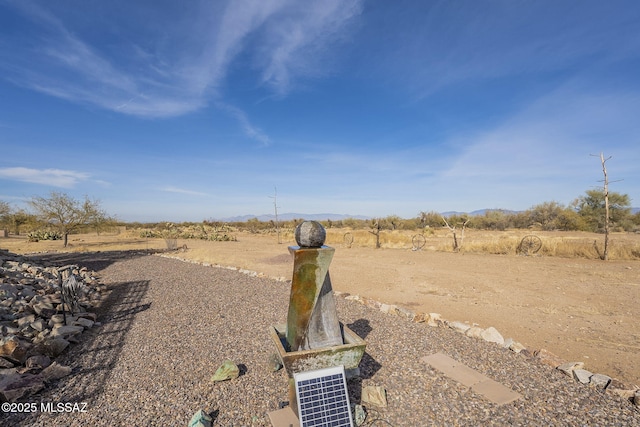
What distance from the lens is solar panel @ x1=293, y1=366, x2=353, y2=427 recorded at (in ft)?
9.04

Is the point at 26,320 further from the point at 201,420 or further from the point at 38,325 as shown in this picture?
the point at 201,420

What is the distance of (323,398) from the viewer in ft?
9.31

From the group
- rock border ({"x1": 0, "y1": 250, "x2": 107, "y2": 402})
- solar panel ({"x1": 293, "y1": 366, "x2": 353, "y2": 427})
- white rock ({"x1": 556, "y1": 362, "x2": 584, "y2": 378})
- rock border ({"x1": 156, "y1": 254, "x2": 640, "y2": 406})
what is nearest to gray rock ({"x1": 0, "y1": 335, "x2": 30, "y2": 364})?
rock border ({"x1": 0, "y1": 250, "x2": 107, "y2": 402})

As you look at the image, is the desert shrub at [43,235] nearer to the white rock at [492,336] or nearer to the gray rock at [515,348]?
the white rock at [492,336]

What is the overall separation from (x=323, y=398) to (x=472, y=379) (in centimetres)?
237

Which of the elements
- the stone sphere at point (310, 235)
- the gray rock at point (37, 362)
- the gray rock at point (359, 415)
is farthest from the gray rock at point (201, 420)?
the gray rock at point (37, 362)

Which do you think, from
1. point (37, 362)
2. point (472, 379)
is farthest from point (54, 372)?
point (472, 379)

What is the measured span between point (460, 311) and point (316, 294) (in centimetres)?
602

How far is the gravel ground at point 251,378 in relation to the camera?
334cm

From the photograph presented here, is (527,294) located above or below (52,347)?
below

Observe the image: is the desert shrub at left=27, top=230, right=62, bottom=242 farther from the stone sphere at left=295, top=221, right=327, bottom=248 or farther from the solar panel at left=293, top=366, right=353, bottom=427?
the solar panel at left=293, top=366, right=353, bottom=427

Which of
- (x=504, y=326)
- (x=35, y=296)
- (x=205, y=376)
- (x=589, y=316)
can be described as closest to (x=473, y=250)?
(x=589, y=316)

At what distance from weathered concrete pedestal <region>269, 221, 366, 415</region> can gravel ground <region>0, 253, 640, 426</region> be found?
2.80 feet

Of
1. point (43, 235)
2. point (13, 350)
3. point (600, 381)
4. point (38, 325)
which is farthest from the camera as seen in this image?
point (43, 235)
